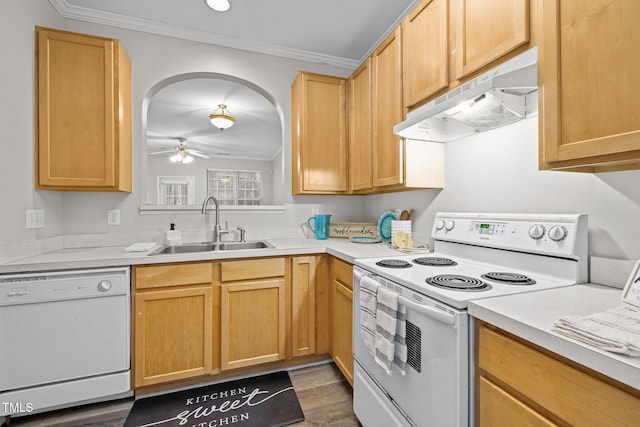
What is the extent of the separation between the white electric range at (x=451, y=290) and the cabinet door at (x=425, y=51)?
738 mm

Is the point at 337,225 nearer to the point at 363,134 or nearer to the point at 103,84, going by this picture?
the point at 363,134

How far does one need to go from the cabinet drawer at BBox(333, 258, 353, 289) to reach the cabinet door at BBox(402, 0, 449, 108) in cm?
106

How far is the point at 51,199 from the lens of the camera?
1.92 m

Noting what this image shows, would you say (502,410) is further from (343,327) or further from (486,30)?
(486,30)

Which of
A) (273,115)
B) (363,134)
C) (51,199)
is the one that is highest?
(273,115)

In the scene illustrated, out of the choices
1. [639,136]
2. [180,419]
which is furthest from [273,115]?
[639,136]

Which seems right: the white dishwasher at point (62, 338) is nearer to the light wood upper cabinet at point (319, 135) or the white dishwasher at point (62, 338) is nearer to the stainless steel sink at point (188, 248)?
the stainless steel sink at point (188, 248)

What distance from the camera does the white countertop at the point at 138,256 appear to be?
1491mm

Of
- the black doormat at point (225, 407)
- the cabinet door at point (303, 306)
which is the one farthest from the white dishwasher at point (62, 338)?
the cabinet door at point (303, 306)

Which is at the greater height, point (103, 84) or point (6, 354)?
point (103, 84)

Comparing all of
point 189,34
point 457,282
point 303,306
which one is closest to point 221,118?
point 189,34

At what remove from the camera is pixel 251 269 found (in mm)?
1893

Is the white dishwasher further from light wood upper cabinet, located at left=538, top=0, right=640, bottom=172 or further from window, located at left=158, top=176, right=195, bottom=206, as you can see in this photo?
window, located at left=158, top=176, right=195, bottom=206

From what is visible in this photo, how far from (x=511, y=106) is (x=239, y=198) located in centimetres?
630
